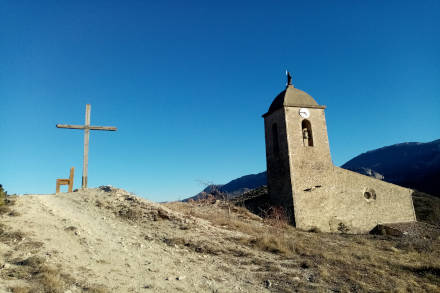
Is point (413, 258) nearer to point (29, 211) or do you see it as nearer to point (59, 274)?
point (59, 274)

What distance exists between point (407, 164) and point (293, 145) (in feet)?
331

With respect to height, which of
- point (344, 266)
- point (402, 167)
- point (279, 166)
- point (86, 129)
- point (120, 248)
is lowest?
point (344, 266)

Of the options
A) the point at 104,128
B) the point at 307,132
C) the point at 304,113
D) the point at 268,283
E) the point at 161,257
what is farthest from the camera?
the point at 307,132

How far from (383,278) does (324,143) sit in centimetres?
1180

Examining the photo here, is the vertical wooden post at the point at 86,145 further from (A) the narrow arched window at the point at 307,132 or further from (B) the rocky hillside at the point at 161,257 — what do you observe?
(A) the narrow arched window at the point at 307,132

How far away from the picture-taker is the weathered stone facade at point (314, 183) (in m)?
16.4

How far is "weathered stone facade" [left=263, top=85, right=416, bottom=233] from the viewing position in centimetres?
1638

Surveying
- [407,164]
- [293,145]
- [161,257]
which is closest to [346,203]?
[293,145]

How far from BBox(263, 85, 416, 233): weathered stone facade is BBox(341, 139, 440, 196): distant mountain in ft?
166

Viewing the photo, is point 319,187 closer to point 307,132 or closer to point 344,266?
point 307,132

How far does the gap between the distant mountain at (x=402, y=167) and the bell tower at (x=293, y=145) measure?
121ft

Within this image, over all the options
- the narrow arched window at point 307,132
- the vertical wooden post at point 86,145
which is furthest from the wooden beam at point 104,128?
the narrow arched window at point 307,132

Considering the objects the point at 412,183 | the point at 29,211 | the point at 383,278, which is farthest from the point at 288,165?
the point at 412,183

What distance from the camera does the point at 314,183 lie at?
16.8 m
